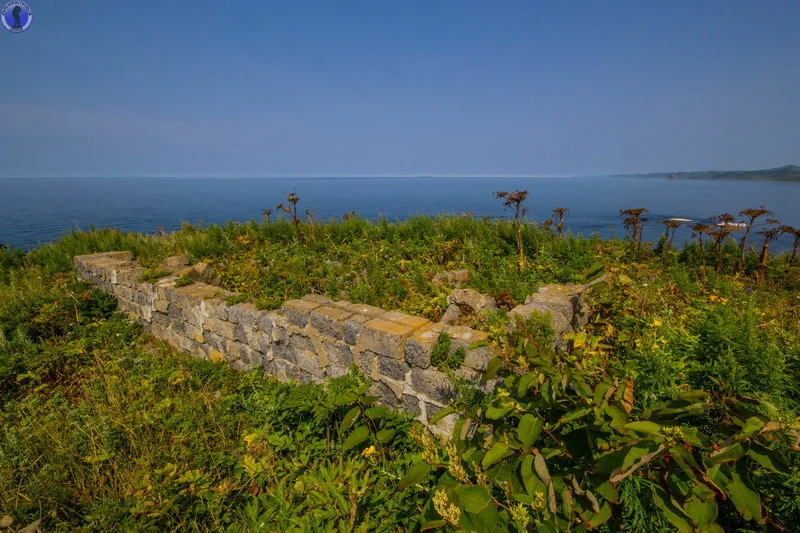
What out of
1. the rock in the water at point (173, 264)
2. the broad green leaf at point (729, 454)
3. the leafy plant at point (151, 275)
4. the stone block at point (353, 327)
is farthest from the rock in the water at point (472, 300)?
the rock in the water at point (173, 264)

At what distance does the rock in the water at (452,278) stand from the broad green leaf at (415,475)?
3535mm

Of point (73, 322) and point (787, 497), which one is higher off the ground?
point (787, 497)

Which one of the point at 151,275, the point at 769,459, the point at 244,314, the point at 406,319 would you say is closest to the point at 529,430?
the point at 769,459

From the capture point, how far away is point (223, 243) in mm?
8188

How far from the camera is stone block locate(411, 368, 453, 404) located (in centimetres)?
321

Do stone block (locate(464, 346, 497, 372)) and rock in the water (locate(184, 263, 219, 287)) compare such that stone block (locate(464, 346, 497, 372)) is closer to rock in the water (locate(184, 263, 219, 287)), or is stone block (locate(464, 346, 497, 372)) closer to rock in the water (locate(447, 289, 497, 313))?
rock in the water (locate(447, 289, 497, 313))

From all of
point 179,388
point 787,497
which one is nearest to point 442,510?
point 787,497

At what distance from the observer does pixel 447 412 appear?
7.56ft

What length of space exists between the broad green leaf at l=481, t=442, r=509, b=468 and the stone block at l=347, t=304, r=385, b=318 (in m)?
2.27

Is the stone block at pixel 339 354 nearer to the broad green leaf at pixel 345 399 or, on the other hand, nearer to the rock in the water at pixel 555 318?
the broad green leaf at pixel 345 399

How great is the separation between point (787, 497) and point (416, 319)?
9.01ft

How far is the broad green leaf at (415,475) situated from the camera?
1967mm

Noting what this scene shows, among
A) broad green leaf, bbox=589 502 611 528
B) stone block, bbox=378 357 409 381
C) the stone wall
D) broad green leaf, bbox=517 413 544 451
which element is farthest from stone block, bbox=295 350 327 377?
broad green leaf, bbox=589 502 611 528

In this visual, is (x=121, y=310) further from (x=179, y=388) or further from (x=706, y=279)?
(x=706, y=279)
